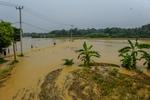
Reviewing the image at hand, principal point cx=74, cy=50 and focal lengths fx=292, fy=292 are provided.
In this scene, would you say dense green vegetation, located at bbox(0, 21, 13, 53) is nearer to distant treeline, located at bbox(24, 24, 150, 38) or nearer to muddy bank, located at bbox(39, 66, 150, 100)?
muddy bank, located at bbox(39, 66, 150, 100)

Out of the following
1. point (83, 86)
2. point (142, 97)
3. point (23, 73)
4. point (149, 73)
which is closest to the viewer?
point (142, 97)

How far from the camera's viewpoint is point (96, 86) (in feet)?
60.0

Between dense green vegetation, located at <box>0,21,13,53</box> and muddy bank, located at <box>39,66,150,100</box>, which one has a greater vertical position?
dense green vegetation, located at <box>0,21,13,53</box>

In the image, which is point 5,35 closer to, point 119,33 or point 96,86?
point 96,86

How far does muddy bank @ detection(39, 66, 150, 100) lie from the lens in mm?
16341

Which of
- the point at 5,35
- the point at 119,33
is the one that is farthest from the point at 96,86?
the point at 119,33

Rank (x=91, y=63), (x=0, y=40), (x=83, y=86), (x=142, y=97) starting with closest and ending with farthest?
(x=142, y=97) → (x=83, y=86) → (x=91, y=63) → (x=0, y=40)

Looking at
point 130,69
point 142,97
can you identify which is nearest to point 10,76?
point 130,69

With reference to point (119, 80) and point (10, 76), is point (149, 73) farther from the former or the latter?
point (10, 76)

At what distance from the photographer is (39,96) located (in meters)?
16.8

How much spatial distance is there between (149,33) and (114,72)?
9292cm

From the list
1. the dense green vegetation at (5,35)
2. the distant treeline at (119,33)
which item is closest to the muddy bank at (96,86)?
the dense green vegetation at (5,35)

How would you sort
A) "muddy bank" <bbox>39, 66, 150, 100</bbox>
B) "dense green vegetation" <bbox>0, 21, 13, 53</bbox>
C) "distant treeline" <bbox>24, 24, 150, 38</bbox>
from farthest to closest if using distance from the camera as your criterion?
"distant treeline" <bbox>24, 24, 150, 38</bbox>
"dense green vegetation" <bbox>0, 21, 13, 53</bbox>
"muddy bank" <bbox>39, 66, 150, 100</bbox>

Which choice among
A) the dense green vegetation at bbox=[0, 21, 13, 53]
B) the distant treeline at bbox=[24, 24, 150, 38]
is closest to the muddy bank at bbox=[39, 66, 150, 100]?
the dense green vegetation at bbox=[0, 21, 13, 53]
